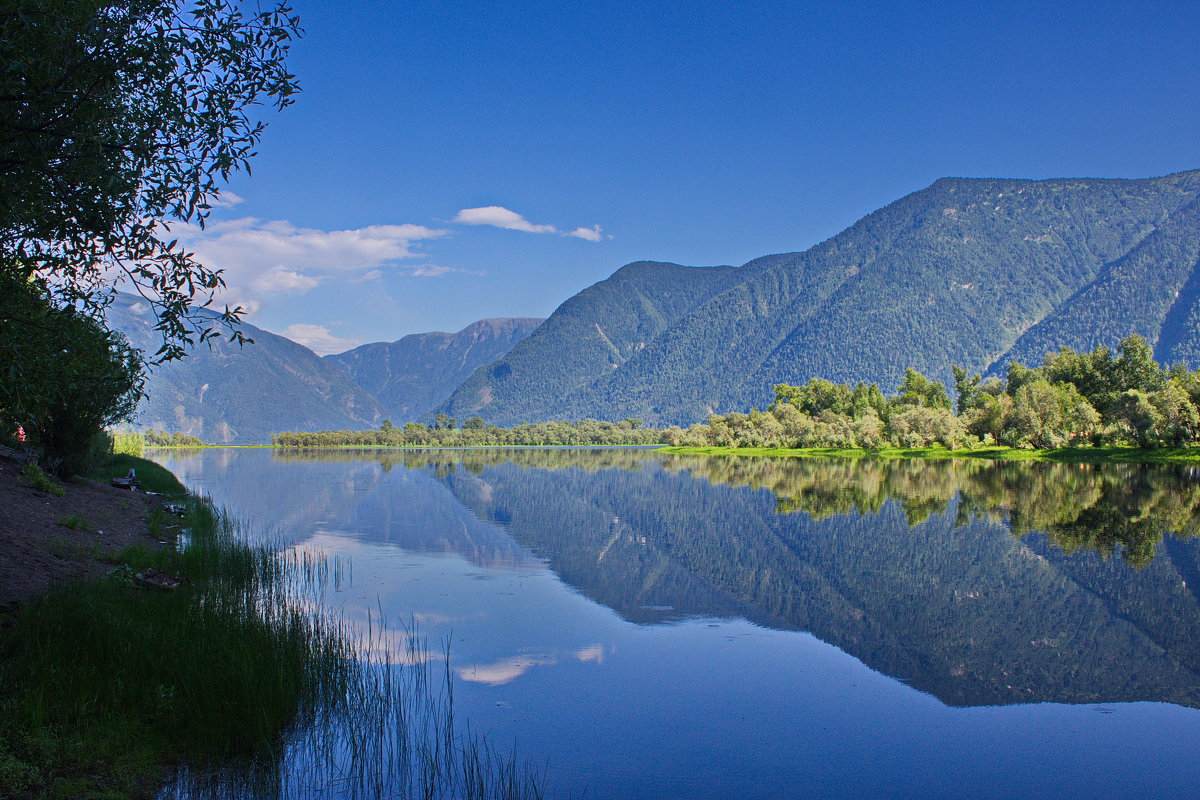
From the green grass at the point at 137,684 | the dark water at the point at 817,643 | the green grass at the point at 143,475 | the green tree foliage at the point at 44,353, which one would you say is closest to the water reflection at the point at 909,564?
the dark water at the point at 817,643

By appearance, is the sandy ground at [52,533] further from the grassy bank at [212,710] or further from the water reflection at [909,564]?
the water reflection at [909,564]

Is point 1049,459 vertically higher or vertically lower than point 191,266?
lower

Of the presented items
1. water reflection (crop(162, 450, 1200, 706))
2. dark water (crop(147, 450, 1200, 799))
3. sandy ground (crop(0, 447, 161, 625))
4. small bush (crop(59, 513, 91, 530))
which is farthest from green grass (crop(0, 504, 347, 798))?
small bush (crop(59, 513, 91, 530))

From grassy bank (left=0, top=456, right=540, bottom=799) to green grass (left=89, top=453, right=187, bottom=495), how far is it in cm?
2529

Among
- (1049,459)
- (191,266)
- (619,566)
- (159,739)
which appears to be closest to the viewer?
(159,739)

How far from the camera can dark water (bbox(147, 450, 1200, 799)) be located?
9500 millimetres

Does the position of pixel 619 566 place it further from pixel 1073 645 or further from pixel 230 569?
pixel 1073 645

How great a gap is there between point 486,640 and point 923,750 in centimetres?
781

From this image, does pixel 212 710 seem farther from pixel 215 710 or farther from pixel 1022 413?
pixel 1022 413

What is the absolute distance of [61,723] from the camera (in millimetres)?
8336

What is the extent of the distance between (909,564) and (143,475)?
128 ft

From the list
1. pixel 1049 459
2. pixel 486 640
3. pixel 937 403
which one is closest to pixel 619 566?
pixel 486 640

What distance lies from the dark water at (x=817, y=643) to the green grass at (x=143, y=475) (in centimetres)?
691

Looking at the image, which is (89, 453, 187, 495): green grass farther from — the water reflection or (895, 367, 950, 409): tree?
(895, 367, 950, 409): tree
